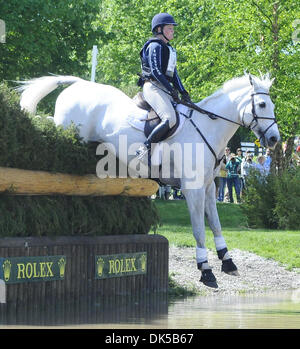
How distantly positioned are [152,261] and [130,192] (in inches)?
39.2

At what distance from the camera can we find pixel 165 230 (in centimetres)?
1916

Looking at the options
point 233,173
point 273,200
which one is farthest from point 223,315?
point 233,173

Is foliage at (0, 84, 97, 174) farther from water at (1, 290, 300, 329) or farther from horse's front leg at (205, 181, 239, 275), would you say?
water at (1, 290, 300, 329)

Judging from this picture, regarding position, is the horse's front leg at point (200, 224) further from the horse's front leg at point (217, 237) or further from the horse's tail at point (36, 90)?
the horse's tail at point (36, 90)

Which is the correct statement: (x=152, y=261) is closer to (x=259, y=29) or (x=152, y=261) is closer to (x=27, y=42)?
(x=27, y=42)

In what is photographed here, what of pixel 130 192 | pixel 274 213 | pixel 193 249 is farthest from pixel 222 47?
pixel 130 192

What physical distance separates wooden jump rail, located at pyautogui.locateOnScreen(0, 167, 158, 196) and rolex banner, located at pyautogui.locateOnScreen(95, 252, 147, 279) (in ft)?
2.83

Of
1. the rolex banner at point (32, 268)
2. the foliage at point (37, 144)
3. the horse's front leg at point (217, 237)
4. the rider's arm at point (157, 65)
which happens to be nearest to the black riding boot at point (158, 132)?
the rider's arm at point (157, 65)

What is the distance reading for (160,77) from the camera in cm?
1130

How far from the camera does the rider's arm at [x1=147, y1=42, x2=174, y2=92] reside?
1128 centimetres

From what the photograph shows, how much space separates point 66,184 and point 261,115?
2.64 m

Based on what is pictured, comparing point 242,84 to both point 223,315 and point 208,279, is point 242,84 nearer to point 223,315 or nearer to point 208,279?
point 208,279

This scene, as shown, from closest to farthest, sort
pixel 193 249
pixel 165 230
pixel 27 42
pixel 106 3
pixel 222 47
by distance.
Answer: pixel 193 249 → pixel 165 230 → pixel 27 42 → pixel 222 47 → pixel 106 3

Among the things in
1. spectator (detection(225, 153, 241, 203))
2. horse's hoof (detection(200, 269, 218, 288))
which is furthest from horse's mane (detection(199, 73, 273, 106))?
spectator (detection(225, 153, 241, 203))
